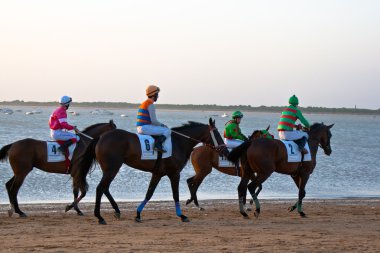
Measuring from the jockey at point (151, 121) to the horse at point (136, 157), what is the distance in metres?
0.35

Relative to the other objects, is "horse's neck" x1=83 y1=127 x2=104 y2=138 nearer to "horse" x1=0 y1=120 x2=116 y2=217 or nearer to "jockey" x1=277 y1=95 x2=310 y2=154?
"horse" x1=0 y1=120 x2=116 y2=217

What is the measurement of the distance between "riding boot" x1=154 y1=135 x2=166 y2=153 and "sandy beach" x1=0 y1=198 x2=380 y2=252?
52.3 inches

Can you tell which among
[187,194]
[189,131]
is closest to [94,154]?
[189,131]

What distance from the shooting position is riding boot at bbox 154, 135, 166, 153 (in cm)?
1495

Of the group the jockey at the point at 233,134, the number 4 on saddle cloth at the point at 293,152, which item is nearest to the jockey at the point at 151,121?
the number 4 on saddle cloth at the point at 293,152

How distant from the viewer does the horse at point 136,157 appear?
1438 cm

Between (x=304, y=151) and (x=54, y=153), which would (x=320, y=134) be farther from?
(x=54, y=153)

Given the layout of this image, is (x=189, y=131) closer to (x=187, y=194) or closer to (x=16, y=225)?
(x=16, y=225)

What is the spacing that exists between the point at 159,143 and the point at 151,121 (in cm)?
47

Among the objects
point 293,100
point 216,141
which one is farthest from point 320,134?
point 216,141

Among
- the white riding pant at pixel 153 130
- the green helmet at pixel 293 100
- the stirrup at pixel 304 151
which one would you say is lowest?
the stirrup at pixel 304 151

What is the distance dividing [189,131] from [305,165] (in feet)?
9.43

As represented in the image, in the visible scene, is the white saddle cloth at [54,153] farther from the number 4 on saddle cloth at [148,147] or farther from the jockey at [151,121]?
the number 4 on saddle cloth at [148,147]

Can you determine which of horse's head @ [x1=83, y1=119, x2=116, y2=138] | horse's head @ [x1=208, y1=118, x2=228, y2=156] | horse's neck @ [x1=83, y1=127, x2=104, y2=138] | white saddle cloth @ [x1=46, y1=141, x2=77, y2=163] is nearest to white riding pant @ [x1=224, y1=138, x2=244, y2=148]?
horse's head @ [x1=208, y1=118, x2=228, y2=156]
